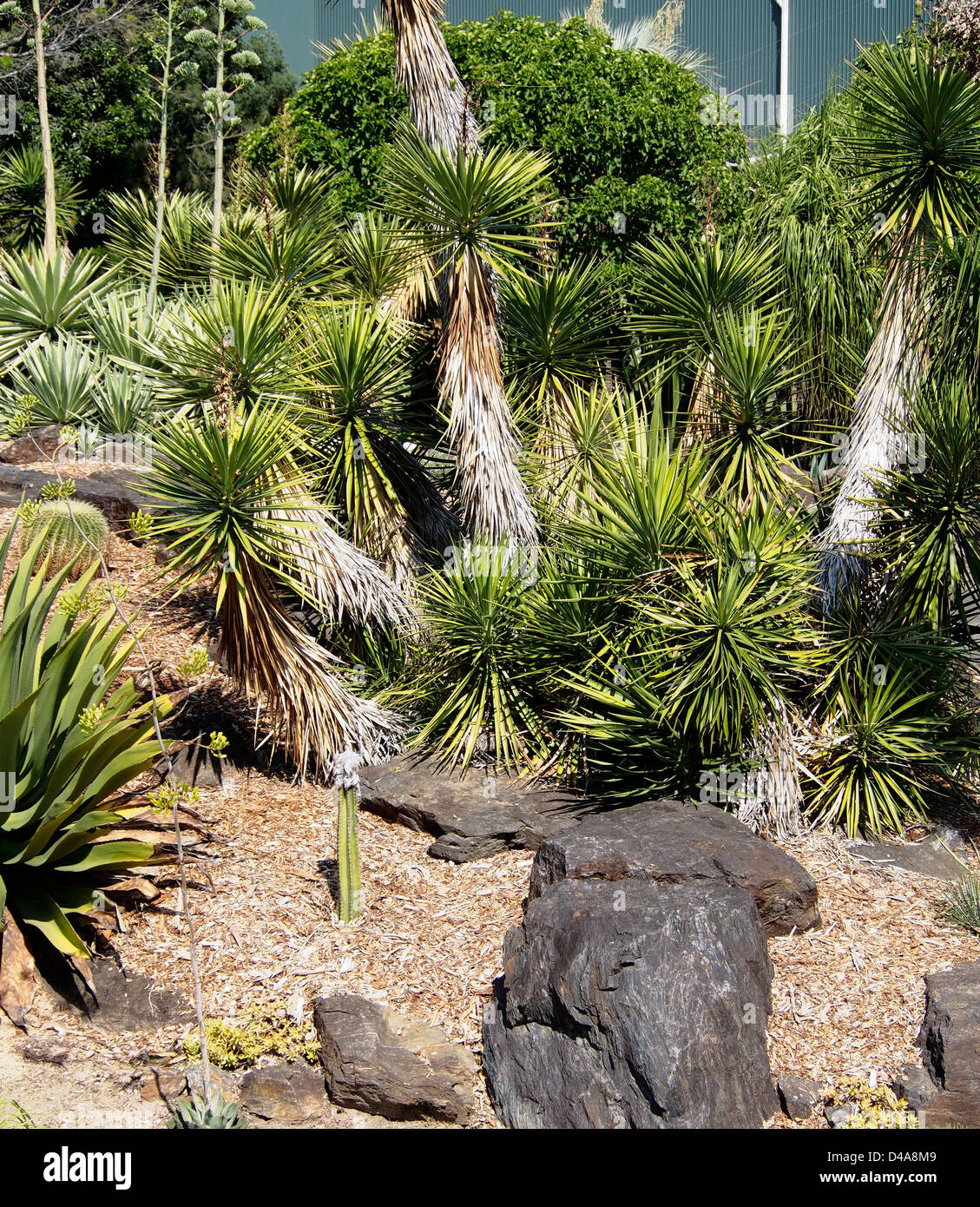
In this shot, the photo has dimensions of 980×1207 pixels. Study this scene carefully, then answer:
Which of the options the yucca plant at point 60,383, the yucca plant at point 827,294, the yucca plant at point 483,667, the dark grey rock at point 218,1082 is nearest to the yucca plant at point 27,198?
the yucca plant at point 60,383

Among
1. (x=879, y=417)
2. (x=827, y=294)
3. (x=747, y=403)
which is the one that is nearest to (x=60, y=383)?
(x=747, y=403)

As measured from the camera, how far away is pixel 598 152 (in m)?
10.9

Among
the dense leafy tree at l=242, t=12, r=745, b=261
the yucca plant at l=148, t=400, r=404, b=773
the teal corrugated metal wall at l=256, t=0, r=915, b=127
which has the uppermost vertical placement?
the teal corrugated metal wall at l=256, t=0, r=915, b=127

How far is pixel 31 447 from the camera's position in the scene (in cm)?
1021

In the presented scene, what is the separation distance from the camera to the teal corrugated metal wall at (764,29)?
19.0 meters

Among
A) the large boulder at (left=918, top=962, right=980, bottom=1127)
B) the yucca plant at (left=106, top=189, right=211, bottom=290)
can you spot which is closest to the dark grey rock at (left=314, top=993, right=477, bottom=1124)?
the large boulder at (left=918, top=962, right=980, bottom=1127)

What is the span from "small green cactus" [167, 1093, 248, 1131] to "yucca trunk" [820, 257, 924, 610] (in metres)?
4.25

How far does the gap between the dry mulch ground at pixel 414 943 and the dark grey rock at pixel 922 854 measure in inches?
3.9

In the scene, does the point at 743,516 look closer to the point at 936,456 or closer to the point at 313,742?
the point at 936,456

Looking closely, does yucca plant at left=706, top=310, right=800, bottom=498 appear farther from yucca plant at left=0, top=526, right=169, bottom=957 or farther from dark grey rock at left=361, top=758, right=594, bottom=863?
yucca plant at left=0, top=526, right=169, bottom=957

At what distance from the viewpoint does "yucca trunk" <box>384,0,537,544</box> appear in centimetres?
659

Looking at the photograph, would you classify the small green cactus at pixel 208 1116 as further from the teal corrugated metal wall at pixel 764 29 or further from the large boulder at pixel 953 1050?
the teal corrugated metal wall at pixel 764 29

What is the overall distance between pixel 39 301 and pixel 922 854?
9.15 m
